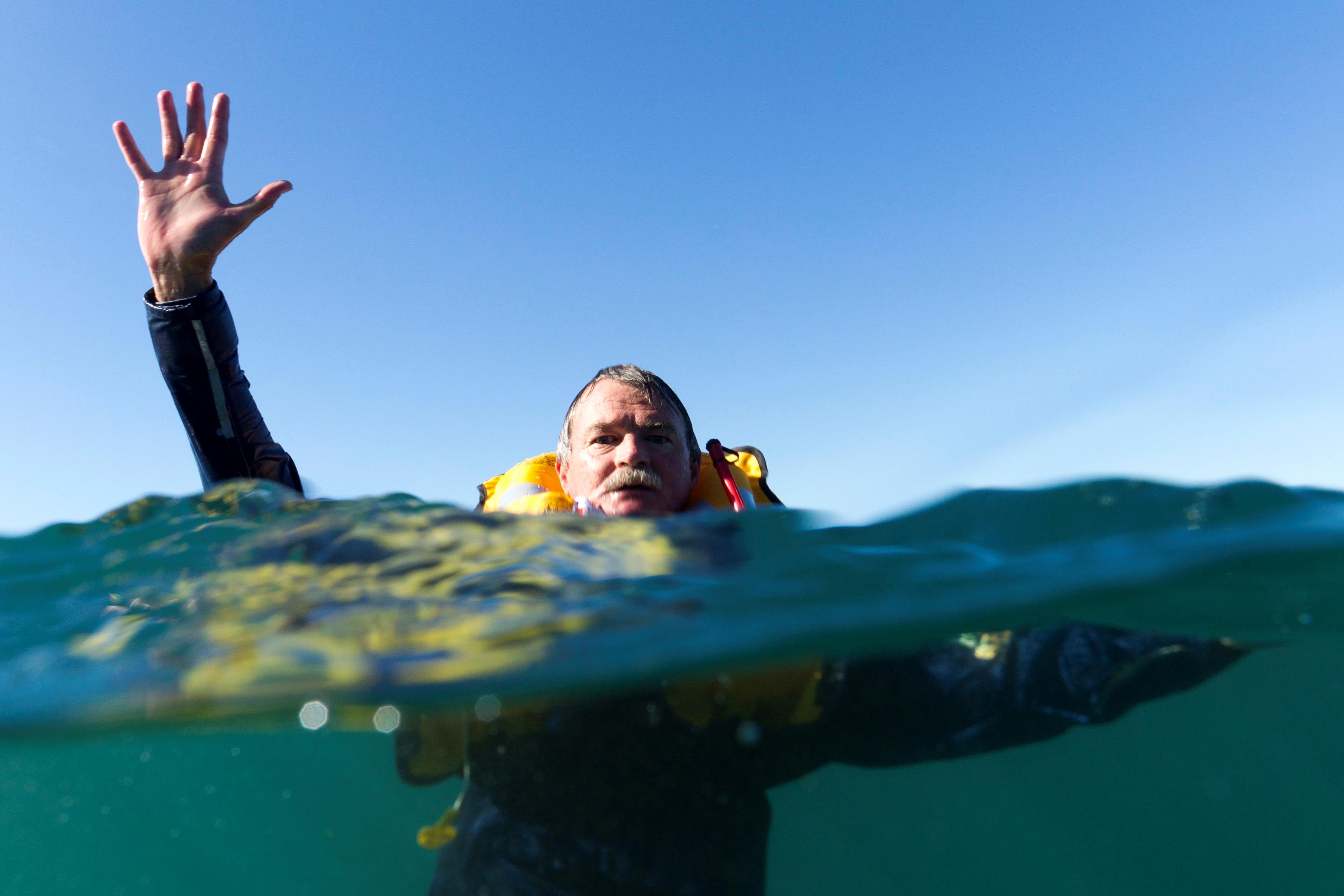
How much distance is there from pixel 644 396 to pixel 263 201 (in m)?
2.79

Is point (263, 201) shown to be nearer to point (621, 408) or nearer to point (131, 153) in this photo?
point (131, 153)

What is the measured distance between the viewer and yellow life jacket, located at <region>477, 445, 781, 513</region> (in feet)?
16.9

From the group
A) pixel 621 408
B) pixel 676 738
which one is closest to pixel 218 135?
pixel 621 408

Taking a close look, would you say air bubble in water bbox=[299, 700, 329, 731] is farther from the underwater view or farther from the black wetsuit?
the black wetsuit

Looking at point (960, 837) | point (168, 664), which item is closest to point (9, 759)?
point (168, 664)

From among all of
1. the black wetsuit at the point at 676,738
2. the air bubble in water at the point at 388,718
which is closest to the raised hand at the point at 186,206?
the black wetsuit at the point at 676,738

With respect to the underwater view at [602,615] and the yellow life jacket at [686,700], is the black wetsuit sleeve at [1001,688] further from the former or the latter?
the yellow life jacket at [686,700]

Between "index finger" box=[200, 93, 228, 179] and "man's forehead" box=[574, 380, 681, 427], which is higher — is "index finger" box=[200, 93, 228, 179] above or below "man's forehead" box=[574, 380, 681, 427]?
above

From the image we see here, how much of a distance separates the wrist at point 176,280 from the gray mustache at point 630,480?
2.85 metres

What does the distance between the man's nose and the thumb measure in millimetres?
2719

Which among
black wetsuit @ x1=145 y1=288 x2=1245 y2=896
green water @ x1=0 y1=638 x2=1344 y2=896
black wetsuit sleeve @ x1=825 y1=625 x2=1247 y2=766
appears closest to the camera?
black wetsuit @ x1=145 y1=288 x2=1245 y2=896

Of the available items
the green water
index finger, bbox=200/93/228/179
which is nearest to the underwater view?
the green water

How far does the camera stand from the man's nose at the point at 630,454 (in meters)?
5.08

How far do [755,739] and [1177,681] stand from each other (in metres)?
2.86
